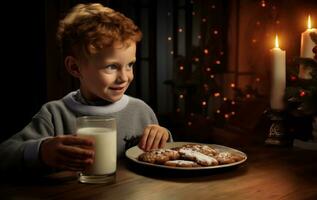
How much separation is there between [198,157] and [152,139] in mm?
201

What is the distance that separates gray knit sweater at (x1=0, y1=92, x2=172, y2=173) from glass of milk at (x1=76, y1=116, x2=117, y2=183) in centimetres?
14

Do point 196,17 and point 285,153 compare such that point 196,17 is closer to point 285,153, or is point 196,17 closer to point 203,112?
point 203,112

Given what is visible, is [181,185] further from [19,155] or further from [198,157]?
[19,155]

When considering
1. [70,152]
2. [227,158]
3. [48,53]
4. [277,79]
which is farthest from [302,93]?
[48,53]

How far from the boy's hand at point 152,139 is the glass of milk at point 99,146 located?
0.24 meters

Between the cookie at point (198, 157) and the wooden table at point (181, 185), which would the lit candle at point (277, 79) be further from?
the cookie at point (198, 157)

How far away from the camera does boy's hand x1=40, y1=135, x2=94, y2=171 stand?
1008 mm

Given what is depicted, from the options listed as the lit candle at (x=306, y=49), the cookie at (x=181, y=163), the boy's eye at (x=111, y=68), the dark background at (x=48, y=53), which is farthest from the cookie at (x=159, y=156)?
the dark background at (x=48, y=53)

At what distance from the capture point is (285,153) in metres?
Result: 1.49

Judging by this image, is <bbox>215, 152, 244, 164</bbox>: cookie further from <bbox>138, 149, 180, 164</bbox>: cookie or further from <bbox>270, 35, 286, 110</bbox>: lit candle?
<bbox>270, 35, 286, 110</bbox>: lit candle

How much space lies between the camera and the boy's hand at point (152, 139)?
50.6 inches

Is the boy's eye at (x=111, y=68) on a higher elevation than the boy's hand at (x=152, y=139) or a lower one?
higher

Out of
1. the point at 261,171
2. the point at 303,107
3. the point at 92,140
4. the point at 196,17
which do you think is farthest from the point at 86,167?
the point at 196,17

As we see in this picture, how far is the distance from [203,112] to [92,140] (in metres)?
3.24
